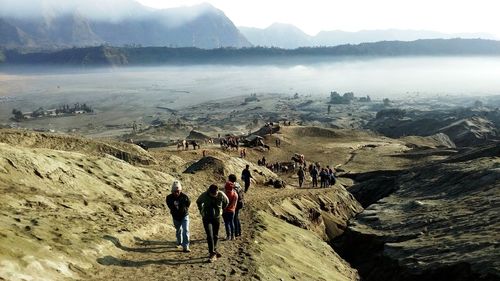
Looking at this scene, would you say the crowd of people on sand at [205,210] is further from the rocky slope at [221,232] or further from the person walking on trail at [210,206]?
the rocky slope at [221,232]

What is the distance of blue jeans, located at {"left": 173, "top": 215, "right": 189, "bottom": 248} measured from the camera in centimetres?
1694

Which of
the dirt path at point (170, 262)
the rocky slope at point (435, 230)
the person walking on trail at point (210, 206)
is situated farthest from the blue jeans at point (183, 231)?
the rocky slope at point (435, 230)

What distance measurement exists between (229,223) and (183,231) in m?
2.65

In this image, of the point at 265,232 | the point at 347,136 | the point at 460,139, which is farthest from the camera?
the point at 460,139

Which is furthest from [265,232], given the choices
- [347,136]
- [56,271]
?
[347,136]

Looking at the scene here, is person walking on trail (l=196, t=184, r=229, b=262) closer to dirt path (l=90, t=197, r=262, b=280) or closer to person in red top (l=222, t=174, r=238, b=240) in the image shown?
dirt path (l=90, t=197, r=262, b=280)

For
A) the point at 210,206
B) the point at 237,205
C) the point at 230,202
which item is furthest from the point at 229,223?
the point at 210,206

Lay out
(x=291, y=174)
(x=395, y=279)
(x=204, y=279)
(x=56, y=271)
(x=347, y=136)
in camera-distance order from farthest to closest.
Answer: (x=347, y=136)
(x=291, y=174)
(x=395, y=279)
(x=204, y=279)
(x=56, y=271)

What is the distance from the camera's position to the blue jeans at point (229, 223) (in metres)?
18.9

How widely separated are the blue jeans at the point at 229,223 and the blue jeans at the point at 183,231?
177 centimetres

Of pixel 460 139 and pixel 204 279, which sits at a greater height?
pixel 204 279

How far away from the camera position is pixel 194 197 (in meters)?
30.1

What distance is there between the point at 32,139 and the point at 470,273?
3142 cm

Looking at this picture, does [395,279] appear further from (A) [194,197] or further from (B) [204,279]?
(B) [204,279]
